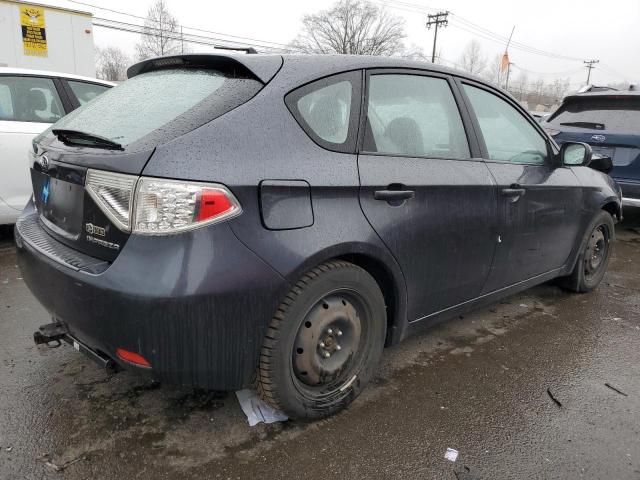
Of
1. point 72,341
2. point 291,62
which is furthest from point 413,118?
point 72,341

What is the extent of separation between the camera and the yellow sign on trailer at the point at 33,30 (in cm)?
A: 1094

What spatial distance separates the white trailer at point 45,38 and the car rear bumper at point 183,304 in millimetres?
10786

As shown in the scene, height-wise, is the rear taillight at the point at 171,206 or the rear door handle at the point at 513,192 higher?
the rear taillight at the point at 171,206

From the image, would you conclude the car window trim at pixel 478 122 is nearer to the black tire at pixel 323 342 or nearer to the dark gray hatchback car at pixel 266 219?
the dark gray hatchback car at pixel 266 219

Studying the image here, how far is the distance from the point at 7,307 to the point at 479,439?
321 centimetres

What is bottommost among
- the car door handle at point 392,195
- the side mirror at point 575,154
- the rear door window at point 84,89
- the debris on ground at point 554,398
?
the debris on ground at point 554,398

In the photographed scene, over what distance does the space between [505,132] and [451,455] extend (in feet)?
6.71

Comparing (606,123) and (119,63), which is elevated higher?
(119,63)

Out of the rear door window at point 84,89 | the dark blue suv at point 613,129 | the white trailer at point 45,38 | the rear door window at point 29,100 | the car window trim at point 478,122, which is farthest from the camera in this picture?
the white trailer at point 45,38

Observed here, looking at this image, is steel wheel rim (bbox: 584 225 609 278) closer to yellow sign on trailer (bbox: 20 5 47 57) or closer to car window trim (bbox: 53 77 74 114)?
car window trim (bbox: 53 77 74 114)

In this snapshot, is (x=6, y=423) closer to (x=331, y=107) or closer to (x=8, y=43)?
(x=331, y=107)

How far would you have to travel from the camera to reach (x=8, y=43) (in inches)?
422

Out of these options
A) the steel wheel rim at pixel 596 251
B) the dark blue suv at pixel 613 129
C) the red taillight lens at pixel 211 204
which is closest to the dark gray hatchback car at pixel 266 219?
the red taillight lens at pixel 211 204

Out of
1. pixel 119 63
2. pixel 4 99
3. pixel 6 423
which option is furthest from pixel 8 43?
pixel 119 63
